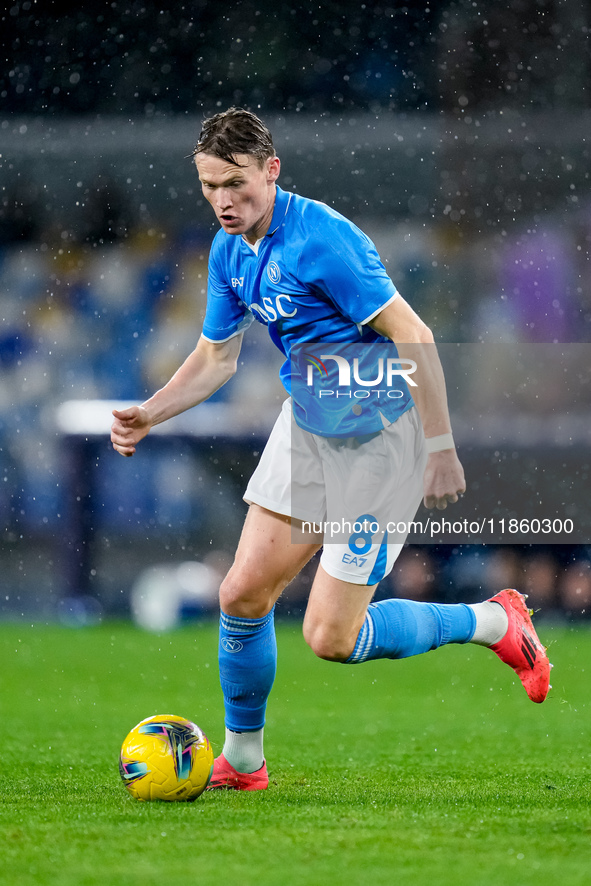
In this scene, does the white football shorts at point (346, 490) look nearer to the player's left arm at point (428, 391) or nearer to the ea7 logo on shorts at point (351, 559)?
the ea7 logo on shorts at point (351, 559)

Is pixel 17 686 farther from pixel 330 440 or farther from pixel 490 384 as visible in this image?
pixel 490 384

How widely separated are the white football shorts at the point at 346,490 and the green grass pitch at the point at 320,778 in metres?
0.63

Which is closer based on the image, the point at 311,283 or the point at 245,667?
the point at 311,283

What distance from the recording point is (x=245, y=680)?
10.3ft

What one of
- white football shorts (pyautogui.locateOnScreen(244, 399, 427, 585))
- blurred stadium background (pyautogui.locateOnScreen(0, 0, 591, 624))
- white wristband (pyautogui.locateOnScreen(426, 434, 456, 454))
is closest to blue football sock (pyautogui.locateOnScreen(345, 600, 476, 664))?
white football shorts (pyautogui.locateOnScreen(244, 399, 427, 585))

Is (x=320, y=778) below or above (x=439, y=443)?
below

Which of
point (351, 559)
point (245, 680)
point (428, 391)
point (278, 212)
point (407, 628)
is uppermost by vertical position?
point (278, 212)

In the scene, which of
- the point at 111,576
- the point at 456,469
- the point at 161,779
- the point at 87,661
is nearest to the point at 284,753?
the point at 161,779

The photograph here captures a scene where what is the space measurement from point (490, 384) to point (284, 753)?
5007 millimetres

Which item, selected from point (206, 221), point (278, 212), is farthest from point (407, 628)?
point (206, 221)

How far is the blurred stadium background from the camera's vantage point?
856cm

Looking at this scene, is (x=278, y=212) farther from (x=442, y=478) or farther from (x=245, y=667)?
(x=245, y=667)

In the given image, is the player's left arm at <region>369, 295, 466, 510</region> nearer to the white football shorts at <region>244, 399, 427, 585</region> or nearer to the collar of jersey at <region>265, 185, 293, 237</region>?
the white football shorts at <region>244, 399, 427, 585</region>

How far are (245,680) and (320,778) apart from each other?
44 centimetres
